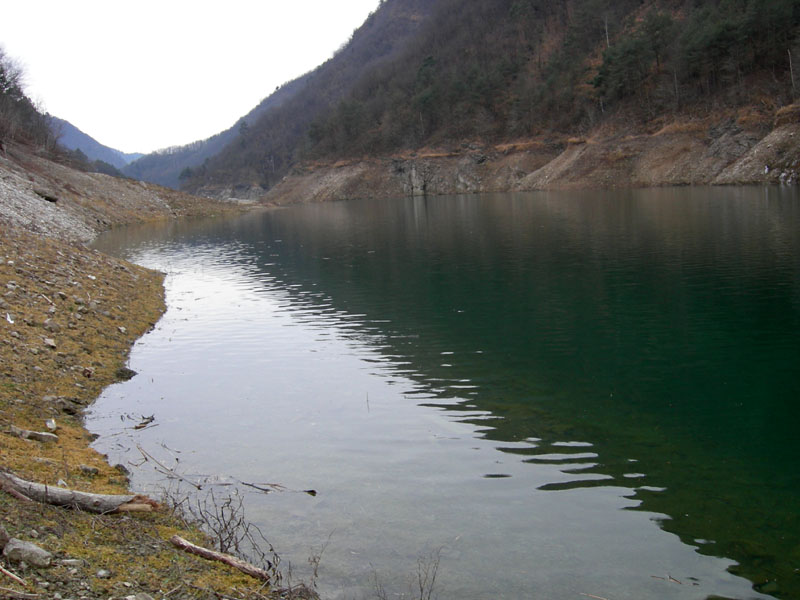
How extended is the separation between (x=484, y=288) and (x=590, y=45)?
11231cm

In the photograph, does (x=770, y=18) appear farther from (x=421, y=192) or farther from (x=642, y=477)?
(x=642, y=477)

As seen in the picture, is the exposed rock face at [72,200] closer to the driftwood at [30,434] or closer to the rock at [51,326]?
the rock at [51,326]

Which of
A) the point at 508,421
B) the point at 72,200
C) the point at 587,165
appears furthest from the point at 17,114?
the point at 508,421

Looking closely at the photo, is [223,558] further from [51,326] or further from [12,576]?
[51,326]

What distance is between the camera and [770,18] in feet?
244

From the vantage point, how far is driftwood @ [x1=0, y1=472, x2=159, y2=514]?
6668 mm

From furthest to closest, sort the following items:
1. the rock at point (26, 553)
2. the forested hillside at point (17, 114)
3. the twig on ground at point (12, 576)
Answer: the forested hillside at point (17, 114) → the rock at point (26, 553) → the twig on ground at point (12, 576)

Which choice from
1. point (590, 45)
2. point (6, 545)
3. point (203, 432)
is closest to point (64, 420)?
point (203, 432)

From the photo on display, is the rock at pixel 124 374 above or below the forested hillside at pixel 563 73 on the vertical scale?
below

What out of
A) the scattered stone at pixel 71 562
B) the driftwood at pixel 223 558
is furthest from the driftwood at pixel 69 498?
the scattered stone at pixel 71 562

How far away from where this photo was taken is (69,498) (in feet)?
22.6

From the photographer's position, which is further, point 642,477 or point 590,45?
point 590,45

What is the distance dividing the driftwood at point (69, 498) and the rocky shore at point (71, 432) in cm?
12

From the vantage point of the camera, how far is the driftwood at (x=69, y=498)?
6.67 meters
